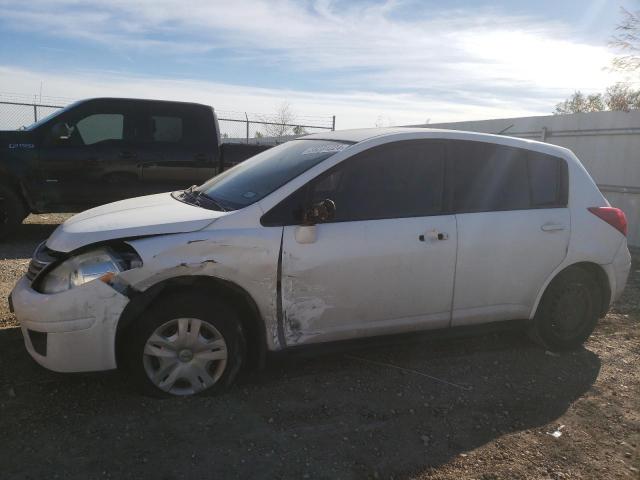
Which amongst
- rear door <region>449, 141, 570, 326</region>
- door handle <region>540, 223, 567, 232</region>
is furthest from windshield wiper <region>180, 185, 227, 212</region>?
door handle <region>540, 223, 567, 232</region>

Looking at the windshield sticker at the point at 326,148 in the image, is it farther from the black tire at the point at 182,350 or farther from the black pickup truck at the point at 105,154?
the black pickup truck at the point at 105,154

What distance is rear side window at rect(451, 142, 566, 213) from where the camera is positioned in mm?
3805

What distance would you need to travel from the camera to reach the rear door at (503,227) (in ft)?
12.3

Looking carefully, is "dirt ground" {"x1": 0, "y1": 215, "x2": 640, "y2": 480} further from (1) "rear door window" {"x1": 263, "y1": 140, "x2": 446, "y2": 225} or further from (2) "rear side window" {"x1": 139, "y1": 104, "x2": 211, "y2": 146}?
(2) "rear side window" {"x1": 139, "y1": 104, "x2": 211, "y2": 146}

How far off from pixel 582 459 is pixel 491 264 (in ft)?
4.59

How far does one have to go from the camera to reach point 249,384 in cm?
349

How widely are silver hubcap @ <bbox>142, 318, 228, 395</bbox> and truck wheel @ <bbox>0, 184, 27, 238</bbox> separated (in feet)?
17.6

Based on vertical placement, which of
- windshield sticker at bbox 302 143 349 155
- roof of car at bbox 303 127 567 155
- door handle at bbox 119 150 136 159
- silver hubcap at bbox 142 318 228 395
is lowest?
silver hubcap at bbox 142 318 228 395

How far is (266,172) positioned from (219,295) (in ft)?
3.31

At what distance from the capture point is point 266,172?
12.3 feet

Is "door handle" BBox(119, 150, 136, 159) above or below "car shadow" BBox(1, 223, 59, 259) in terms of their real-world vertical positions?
above

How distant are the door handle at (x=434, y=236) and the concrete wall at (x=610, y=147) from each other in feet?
19.7

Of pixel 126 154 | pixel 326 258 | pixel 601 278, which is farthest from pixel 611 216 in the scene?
pixel 126 154

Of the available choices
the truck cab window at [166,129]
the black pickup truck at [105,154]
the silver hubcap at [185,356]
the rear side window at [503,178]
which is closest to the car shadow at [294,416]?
the silver hubcap at [185,356]
